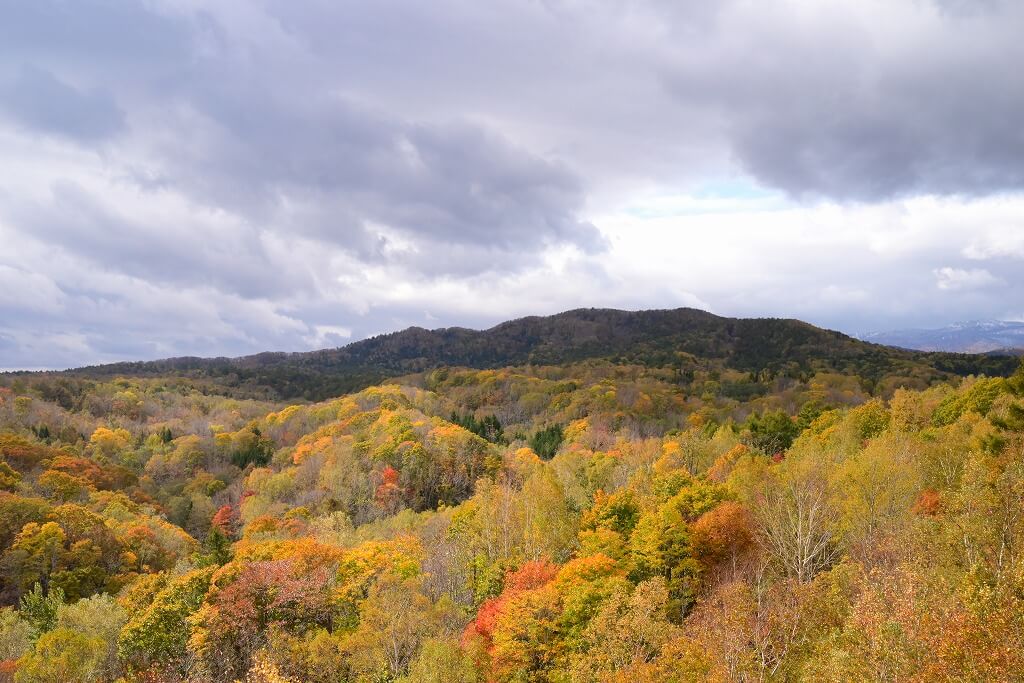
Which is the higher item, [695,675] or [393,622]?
[695,675]

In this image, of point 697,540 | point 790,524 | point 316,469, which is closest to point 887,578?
point 790,524

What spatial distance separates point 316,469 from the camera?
11588cm

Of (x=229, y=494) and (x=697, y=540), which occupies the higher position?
(x=697, y=540)

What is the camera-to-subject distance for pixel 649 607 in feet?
101

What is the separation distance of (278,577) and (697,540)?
32824 millimetres

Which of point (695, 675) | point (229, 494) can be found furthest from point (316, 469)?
point (695, 675)

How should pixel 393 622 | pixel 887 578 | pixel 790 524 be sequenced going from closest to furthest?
pixel 887 578, pixel 393 622, pixel 790 524

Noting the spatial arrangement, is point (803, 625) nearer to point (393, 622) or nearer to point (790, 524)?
point (790, 524)

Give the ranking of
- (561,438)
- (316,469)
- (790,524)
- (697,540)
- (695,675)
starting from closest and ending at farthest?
(695,675) → (790,524) → (697,540) → (316,469) → (561,438)

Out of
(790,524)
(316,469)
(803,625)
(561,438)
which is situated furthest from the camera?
(561,438)

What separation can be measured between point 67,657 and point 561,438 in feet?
360

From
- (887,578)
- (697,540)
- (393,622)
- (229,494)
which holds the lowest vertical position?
(229,494)

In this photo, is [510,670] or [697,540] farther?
[697,540]

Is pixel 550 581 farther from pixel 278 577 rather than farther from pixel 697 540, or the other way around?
pixel 278 577
